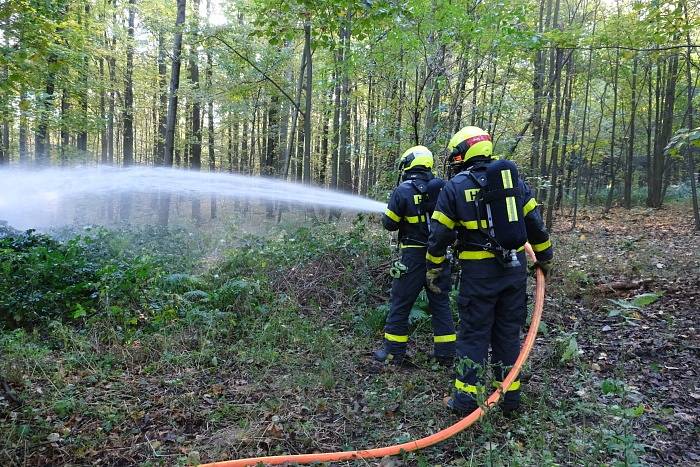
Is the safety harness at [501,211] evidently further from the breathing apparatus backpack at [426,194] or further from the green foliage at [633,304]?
the green foliage at [633,304]

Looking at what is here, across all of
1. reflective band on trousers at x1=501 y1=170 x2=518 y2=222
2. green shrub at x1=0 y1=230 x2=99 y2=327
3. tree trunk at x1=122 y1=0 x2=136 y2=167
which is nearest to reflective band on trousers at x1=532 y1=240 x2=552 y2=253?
reflective band on trousers at x1=501 y1=170 x2=518 y2=222

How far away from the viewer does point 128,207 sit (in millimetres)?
20578

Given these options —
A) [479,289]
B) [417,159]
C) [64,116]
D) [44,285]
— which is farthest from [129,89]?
[479,289]

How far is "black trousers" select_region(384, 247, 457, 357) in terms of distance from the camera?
5148 mm

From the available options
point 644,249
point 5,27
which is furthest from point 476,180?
point 644,249

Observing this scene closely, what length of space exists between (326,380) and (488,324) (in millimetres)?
1802

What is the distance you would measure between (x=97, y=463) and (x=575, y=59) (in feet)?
63.2

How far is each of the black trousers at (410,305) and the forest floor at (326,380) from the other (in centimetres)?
33

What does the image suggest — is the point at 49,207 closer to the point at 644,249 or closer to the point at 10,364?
the point at 10,364

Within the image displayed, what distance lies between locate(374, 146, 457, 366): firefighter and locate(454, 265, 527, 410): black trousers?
3.66ft

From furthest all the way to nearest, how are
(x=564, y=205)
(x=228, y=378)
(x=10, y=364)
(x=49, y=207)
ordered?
(x=564, y=205)
(x=49, y=207)
(x=228, y=378)
(x=10, y=364)

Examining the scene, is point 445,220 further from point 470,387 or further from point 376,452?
point 376,452

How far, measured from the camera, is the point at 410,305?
529cm

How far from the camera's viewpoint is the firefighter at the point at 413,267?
5.16 m
